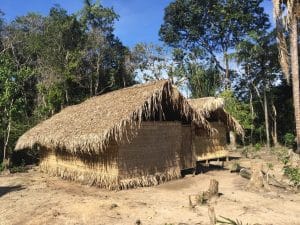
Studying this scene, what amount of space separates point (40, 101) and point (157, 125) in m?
13.0

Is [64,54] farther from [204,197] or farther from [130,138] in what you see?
[204,197]

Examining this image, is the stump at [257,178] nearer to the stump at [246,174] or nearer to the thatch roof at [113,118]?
the stump at [246,174]

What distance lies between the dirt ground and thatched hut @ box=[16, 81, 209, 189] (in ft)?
1.70

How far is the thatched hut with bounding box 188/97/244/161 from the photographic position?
16.9 meters

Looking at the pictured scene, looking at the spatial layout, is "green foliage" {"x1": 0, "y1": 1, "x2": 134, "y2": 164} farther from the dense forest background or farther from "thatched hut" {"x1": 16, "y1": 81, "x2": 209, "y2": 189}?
"thatched hut" {"x1": 16, "y1": 81, "x2": 209, "y2": 189}

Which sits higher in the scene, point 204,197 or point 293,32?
point 293,32

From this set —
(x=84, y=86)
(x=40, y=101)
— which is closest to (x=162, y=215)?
(x=40, y=101)

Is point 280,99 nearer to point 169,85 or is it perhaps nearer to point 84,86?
point 84,86

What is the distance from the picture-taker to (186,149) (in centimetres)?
1348

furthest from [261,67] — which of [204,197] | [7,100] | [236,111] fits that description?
[204,197]

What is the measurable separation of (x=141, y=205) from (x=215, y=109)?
30.0 feet

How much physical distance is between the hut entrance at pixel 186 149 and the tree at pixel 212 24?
47.8ft

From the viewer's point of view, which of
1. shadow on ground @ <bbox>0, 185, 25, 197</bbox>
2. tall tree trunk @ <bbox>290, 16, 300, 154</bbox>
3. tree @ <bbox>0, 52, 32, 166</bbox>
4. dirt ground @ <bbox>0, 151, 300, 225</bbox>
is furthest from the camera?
tree @ <bbox>0, 52, 32, 166</bbox>

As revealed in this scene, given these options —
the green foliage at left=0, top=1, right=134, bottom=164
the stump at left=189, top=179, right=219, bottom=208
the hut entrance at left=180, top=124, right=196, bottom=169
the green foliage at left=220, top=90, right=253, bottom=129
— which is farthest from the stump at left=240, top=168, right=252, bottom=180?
the green foliage at left=0, top=1, right=134, bottom=164
